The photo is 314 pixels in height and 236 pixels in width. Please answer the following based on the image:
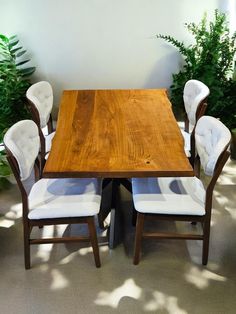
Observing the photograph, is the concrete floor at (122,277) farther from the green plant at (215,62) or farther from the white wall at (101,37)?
the white wall at (101,37)

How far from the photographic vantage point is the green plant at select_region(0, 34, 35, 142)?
333cm

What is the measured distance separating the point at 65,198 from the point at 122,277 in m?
0.58

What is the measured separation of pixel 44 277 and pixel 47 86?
147cm

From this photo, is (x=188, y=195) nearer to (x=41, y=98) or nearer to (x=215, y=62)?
(x=41, y=98)

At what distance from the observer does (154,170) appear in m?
1.63

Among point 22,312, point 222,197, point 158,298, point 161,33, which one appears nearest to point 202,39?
point 161,33

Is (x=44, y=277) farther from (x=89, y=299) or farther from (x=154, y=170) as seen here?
(x=154, y=170)

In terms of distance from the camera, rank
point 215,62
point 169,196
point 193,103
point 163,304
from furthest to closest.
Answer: point 215,62 < point 193,103 < point 169,196 < point 163,304

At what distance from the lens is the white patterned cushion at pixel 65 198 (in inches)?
73.9

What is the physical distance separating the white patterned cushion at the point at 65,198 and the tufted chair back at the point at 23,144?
0.18m

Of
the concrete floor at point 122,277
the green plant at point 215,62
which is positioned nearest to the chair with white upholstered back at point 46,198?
the concrete floor at point 122,277

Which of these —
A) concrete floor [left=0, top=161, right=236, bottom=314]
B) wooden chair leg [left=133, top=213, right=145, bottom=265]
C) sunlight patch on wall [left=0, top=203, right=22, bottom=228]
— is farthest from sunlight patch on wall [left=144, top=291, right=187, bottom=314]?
sunlight patch on wall [left=0, top=203, right=22, bottom=228]

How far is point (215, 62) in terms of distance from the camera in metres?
3.18

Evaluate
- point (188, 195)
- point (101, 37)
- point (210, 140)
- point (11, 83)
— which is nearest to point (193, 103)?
point (210, 140)
